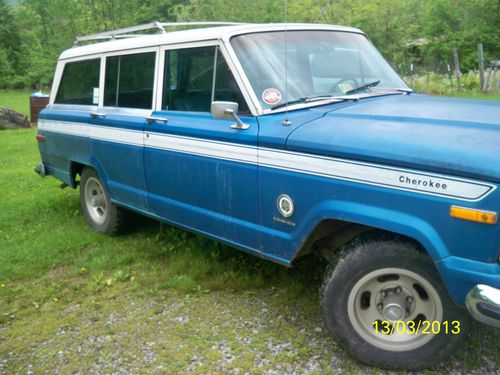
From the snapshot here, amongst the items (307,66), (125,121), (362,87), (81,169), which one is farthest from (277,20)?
(307,66)

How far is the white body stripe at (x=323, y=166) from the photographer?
2.49 m

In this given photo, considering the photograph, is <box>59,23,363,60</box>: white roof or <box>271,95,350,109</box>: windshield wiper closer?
<box>271,95,350,109</box>: windshield wiper

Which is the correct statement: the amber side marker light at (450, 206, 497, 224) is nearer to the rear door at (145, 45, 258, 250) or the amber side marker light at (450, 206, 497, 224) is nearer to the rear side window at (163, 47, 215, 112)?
the rear door at (145, 45, 258, 250)

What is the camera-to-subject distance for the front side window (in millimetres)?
3801

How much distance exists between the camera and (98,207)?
19.1ft

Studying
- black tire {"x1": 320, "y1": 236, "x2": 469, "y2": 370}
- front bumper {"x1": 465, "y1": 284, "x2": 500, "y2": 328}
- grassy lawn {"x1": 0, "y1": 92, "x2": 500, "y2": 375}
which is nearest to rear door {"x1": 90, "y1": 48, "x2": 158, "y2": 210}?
grassy lawn {"x1": 0, "y1": 92, "x2": 500, "y2": 375}

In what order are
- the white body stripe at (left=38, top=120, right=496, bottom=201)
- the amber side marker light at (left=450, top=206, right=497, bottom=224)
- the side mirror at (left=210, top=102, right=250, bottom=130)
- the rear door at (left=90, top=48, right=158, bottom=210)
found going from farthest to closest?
the rear door at (left=90, top=48, right=158, bottom=210) → the side mirror at (left=210, top=102, right=250, bottom=130) → the white body stripe at (left=38, top=120, right=496, bottom=201) → the amber side marker light at (left=450, top=206, right=497, bottom=224)

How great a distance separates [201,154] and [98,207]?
2429mm

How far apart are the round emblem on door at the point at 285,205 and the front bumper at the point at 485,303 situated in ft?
3.88

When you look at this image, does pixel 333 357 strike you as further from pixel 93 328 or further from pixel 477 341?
pixel 93 328

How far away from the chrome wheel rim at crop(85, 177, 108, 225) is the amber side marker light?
158 inches

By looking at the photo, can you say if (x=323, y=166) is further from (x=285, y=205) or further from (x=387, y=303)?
(x=387, y=303)

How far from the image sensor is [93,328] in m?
3.76
